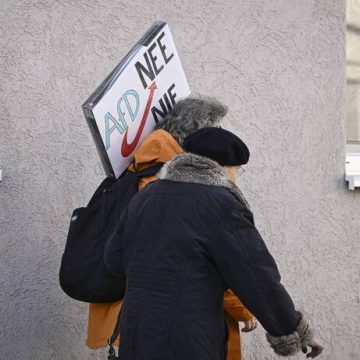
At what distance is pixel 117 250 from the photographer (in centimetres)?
276

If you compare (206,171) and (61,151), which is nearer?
(206,171)

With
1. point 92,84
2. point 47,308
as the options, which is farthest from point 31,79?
point 47,308

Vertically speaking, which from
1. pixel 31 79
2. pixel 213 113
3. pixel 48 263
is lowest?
pixel 48 263

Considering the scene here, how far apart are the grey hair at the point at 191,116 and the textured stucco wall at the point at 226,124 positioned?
105 cm

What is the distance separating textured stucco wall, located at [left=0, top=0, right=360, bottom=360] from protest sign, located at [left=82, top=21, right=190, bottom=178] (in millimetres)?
858

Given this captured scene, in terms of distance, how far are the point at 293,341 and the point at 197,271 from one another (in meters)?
0.44

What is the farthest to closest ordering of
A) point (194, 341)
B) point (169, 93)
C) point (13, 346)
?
point (13, 346) → point (169, 93) → point (194, 341)

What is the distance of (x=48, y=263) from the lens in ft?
13.1

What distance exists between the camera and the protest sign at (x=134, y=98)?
3074mm

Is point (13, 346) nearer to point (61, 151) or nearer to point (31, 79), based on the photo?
point (61, 151)

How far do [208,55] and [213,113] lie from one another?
1.21 metres

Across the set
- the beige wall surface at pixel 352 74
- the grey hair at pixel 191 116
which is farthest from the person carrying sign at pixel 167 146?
the beige wall surface at pixel 352 74

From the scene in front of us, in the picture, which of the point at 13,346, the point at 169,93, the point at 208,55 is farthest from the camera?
the point at 208,55

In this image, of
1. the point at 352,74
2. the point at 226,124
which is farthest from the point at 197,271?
the point at 352,74
